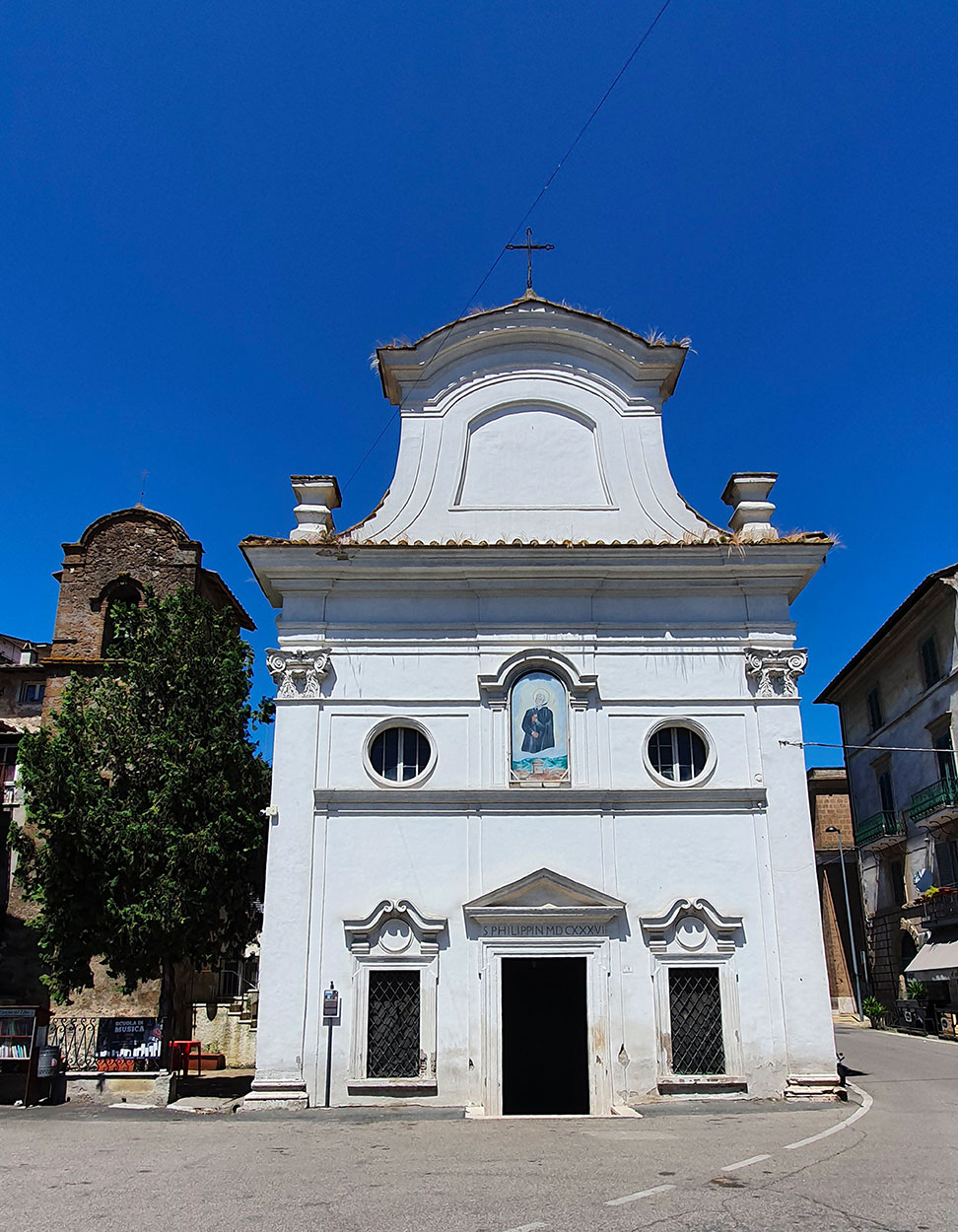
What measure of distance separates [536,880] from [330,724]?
14.5 feet

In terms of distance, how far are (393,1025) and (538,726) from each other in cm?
537

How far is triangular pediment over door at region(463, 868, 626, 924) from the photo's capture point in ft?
52.9

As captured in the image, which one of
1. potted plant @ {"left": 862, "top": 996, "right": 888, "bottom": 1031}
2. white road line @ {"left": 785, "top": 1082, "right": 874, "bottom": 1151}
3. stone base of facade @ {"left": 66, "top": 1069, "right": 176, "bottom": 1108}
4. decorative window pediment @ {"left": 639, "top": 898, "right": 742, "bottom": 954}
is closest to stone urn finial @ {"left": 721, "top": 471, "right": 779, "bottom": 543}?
decorative window pediment @ {"left": 639, "top": 898, "right": 742, "bottom": 954}

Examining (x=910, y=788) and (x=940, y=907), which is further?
(x=910, y=788)

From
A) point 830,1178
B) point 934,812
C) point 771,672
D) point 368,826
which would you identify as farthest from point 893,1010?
point 830,1178

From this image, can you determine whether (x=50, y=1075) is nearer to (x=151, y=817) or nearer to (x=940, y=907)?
(x=151, y=817)

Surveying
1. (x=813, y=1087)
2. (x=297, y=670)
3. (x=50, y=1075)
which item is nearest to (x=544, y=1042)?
(x=813, y=1087)

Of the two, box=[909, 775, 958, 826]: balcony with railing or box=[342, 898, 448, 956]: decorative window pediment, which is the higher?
box=[909, 775, 958, 826]: balcony with railing

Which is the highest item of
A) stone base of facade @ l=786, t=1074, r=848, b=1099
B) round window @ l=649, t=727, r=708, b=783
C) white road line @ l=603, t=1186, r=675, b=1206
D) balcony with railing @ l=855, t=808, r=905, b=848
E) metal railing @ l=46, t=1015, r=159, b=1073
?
balcony with railing @ l=855, t=808, r=905, b=848

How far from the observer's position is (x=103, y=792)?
18062 millimetres

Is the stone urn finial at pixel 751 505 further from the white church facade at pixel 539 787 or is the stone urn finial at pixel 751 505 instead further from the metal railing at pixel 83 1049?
the metal railing at pixel 83 1049

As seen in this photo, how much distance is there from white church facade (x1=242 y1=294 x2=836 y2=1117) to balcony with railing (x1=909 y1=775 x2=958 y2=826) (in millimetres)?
14314

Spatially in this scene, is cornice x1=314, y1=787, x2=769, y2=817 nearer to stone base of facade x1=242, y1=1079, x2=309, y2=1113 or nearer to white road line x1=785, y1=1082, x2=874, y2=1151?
stone base of facade x1=242, y1=1079, x2=309, y2=1113

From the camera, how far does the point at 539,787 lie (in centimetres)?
1681
